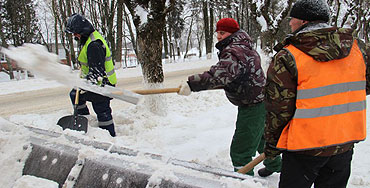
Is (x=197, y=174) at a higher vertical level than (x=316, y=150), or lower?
lower

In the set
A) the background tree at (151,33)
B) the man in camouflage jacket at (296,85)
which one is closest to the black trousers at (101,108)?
the background tree at (151,33)

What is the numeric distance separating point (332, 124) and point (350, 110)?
5.8 inches

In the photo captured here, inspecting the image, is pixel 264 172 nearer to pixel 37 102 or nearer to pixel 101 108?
pixel 101 108

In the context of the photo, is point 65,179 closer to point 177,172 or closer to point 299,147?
point 177,172

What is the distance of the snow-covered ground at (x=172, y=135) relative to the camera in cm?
197

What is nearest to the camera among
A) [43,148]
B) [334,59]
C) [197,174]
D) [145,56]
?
[334,59]

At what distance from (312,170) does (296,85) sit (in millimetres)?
538

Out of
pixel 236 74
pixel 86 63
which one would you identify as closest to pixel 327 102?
pixel 236 74

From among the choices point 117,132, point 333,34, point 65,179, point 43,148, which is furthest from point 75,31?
point 333,34

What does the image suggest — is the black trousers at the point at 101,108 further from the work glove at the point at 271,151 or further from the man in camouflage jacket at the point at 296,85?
the man in camouflage jacket at the point at 296,85

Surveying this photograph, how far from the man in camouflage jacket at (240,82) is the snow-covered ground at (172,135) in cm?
64

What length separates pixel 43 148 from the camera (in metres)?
1.99

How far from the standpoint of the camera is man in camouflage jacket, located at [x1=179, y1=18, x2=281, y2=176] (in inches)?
92.6

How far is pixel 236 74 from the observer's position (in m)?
2.34
